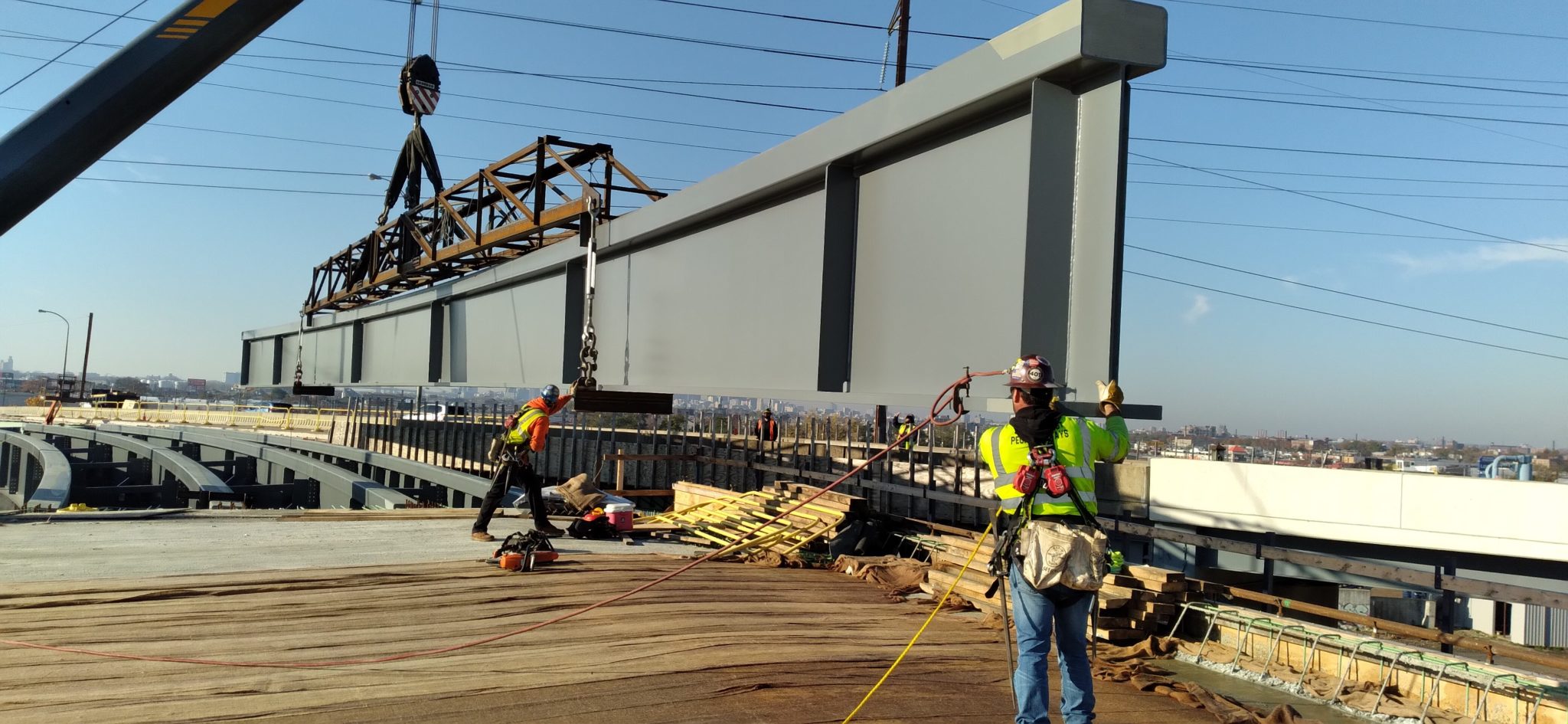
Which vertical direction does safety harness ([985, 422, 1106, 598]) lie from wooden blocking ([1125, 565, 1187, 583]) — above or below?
above

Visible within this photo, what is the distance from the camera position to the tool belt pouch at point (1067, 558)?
147 inches

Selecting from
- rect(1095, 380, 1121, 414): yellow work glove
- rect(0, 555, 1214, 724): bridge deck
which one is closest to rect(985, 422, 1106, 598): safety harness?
rect(1095, 380, 1121, 414): yellow work glove

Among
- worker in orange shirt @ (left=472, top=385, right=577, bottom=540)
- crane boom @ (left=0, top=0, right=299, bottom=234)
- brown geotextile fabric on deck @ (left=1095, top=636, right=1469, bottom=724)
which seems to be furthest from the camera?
worker in orange shirt @ (left=472, top=385, right=577, bottom=540)

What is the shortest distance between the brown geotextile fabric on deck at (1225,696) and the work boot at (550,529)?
607 centimetres

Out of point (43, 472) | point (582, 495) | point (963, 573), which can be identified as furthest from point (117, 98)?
point (43, 472)

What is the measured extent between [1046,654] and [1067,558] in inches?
21.0

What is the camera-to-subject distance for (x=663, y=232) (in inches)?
339

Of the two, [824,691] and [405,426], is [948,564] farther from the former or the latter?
[405,426]

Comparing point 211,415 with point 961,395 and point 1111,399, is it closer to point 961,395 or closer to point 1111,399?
point 961,395

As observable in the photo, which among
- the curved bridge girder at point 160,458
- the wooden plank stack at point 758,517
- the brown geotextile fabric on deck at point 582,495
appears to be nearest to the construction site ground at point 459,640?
the wooden plank stack at point 758,517

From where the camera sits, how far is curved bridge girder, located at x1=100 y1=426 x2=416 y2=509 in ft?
58.0

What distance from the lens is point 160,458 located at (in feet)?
90.4

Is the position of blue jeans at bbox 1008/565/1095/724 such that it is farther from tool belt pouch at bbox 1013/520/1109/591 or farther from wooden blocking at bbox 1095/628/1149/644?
wooden blocking at bbox 1095/628/1149/644

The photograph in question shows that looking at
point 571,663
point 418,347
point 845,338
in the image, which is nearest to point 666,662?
point 571,663
